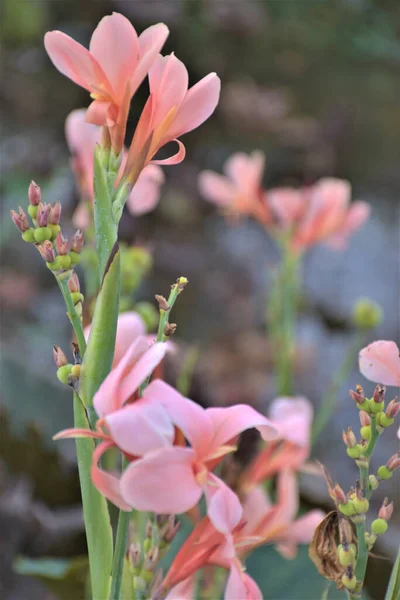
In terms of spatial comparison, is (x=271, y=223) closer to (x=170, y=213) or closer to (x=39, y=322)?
(x=39, y=322)

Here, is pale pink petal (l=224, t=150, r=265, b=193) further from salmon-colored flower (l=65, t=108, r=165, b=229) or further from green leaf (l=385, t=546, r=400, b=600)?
green leaf (l=385, t=546, r=400, b=600)

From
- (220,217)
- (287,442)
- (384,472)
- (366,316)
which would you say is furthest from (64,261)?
(220,217)

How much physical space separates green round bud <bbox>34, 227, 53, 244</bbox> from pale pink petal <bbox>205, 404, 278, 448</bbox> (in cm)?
6

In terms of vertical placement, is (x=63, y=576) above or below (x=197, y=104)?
below

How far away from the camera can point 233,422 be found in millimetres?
193

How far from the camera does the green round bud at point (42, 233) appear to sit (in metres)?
0.19

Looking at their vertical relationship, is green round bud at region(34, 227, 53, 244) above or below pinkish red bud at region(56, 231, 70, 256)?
above

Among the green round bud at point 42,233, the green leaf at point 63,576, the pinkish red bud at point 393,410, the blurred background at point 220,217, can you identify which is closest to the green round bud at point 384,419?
the pinkish red bud at point 393,410

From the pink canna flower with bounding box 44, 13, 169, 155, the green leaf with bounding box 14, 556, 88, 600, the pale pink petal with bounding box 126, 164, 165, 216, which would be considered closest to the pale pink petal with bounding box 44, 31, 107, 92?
the pink canna flower with bounding box 44, 13, 169, 155

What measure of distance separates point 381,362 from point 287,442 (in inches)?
6.8

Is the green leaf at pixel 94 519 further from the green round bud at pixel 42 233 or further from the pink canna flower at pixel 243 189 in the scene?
the pink canna flower at pixel 243 189

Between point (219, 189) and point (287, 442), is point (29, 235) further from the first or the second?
point (219, 189)

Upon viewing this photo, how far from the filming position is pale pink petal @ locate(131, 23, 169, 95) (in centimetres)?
19

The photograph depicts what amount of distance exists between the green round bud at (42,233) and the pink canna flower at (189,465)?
0.16 feet
